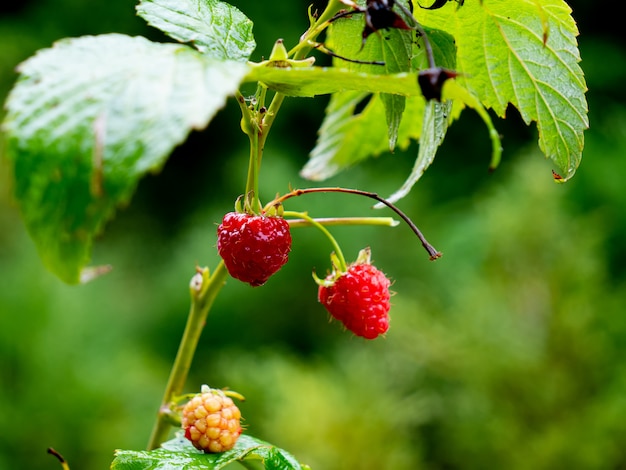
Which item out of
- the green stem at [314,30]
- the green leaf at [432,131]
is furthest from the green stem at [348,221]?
the green stem at [314,30]

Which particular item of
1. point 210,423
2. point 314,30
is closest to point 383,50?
point 314,30

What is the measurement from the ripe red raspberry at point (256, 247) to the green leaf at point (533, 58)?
0.62 ft

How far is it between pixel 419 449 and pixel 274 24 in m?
2.48

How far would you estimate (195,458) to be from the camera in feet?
1.71

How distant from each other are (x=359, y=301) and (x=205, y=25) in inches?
9.3

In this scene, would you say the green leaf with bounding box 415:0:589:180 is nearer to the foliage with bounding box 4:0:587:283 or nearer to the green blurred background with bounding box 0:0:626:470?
the foliage with bounding box 4:0:587:283

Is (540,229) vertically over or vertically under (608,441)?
over

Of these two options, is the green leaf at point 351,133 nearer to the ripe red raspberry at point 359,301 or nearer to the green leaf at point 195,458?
the ripe red raspberry at point 359,301

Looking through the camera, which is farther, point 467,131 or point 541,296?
point 467,131

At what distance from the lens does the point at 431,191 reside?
10.4 ft

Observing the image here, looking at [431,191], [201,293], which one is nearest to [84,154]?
[201,293]

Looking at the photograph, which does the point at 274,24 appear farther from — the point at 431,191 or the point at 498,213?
the point at 498,213

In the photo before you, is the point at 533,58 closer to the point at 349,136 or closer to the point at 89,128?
the point at 349,136

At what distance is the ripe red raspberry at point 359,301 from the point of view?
1.80 feet
